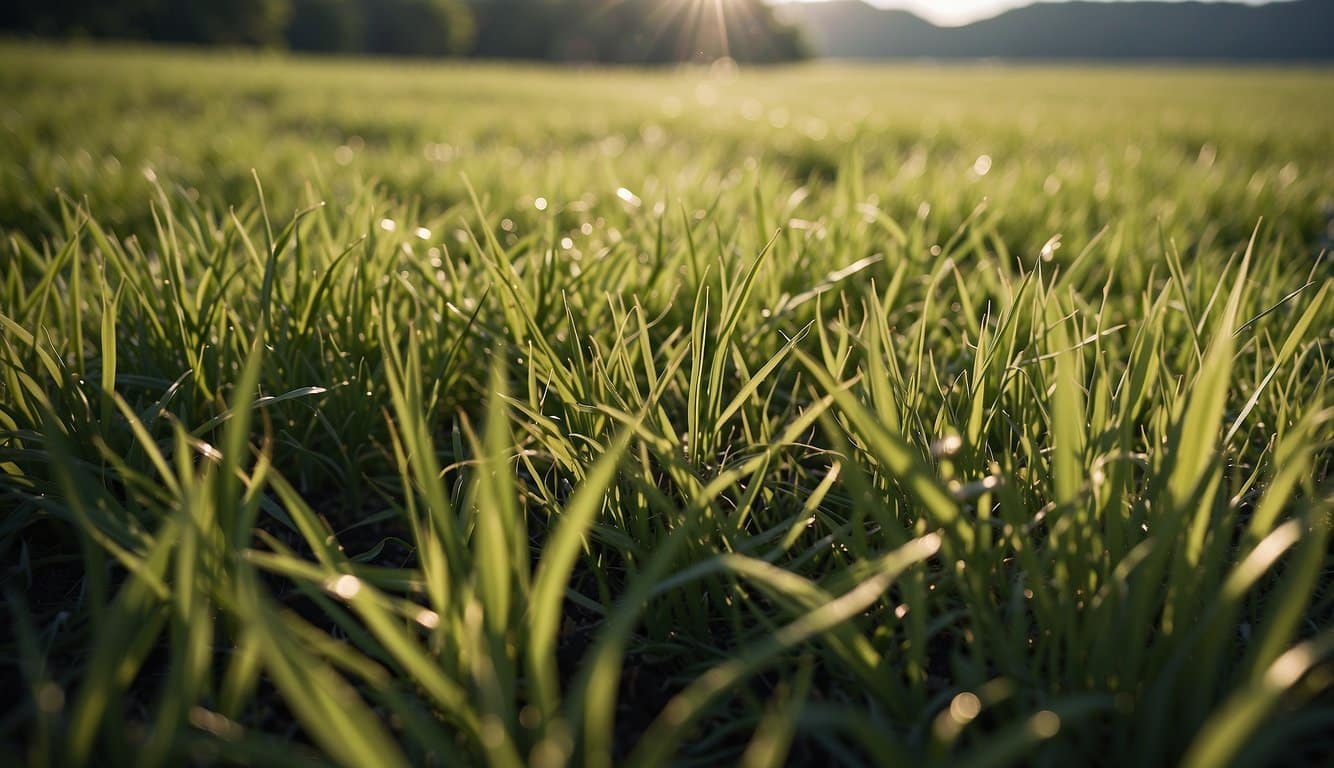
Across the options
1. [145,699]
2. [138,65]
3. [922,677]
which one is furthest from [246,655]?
[138,65]

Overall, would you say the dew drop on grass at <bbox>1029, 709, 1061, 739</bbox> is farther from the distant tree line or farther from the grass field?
the distant tree line

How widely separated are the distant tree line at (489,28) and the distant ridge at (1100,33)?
35.8 m

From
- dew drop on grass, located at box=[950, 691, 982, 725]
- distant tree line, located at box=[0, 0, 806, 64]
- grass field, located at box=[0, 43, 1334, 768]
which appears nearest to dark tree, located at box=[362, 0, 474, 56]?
distant tree line, located at box=[0, 0, 806, 64]

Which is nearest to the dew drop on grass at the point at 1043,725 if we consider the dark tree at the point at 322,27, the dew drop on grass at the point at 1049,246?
the dew drop on grass at the point at 1049,246

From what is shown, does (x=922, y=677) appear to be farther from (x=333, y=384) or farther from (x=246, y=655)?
(x=333, y=384)

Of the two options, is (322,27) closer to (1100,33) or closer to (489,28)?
(489,28)

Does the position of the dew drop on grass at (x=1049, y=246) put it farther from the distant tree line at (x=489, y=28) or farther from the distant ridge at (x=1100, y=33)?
the distant ridge at (x=1100, y=33)

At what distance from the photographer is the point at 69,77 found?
26.4ft

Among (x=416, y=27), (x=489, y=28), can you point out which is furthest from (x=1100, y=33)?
(x=416, y=27)

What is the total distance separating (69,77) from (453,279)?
9.89 m

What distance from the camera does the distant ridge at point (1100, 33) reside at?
74625 millimetres

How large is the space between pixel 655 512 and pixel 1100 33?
100 metres

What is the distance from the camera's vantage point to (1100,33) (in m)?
80.3

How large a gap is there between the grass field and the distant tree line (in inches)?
1375
